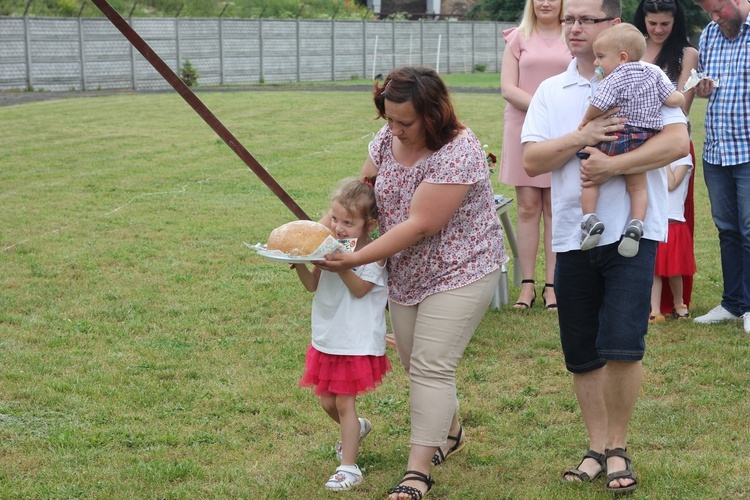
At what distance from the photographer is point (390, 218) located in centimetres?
400

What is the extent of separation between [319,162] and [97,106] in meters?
10.0

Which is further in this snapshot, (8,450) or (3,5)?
(3,5)

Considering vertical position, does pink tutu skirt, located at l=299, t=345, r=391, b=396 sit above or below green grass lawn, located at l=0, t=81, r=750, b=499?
above

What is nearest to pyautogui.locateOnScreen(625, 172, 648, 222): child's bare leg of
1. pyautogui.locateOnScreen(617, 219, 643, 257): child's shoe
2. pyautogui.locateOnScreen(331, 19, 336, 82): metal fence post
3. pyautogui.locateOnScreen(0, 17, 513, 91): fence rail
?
pyautogui.locateOnScreen(617, 219, 643, 257): child's shoe

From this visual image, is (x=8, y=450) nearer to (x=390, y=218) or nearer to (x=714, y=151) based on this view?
(x=390, y=218)

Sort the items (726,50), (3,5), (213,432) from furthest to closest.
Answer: (3,5) < (726,50) < (213,432)

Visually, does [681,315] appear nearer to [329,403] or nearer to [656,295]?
[656,295]

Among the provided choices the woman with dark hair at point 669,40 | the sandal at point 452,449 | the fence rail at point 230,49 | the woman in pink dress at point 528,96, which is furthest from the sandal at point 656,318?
the fence rail at point 230,49

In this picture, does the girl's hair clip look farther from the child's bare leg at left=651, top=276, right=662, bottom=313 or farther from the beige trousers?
the child's bare leg at left=651, top=276, right=662, bottom=313

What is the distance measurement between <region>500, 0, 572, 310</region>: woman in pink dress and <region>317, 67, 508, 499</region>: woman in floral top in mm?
2986

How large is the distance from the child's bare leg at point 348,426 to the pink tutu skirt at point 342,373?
5 centimetres

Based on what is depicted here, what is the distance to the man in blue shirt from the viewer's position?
619 centimetres

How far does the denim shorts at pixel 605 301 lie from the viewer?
379 cm

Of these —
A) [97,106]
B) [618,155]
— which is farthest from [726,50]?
[97,106]
